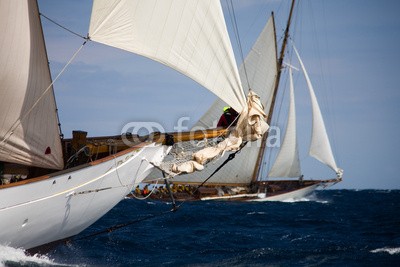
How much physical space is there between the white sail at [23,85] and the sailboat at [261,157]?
31939 millimetres

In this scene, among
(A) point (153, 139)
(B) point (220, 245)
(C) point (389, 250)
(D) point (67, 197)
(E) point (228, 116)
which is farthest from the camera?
(B) point (220, 245)

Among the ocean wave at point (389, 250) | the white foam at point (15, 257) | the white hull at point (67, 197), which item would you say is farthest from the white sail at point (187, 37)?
the ocean wave at point (389, 250)

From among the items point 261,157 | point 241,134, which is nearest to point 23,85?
point 241,134

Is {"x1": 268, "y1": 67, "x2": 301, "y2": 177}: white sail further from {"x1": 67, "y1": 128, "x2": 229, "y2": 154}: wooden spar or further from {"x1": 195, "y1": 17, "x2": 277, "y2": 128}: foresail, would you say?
{"x1": 67, "y1": 128, "x2": 229, "y2": 154}: wooden spar

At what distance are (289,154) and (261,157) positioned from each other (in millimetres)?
2646

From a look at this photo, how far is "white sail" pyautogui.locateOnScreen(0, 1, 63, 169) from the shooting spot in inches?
537

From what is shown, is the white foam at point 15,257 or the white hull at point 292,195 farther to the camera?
the white hull at point 292,195

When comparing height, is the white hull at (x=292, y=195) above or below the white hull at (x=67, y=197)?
below

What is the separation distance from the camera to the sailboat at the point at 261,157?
158 ft

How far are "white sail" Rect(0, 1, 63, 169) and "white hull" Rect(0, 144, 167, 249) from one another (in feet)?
2.67

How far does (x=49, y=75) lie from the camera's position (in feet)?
46.1

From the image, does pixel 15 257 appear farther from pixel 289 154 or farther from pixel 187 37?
pixel 289 154

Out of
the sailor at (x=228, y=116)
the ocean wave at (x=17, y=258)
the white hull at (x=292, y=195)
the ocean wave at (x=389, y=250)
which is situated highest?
the sailor at (x=228, y=116)

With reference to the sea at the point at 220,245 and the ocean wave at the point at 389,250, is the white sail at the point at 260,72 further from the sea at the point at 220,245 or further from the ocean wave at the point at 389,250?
the ocean wave at the point at 389,250
